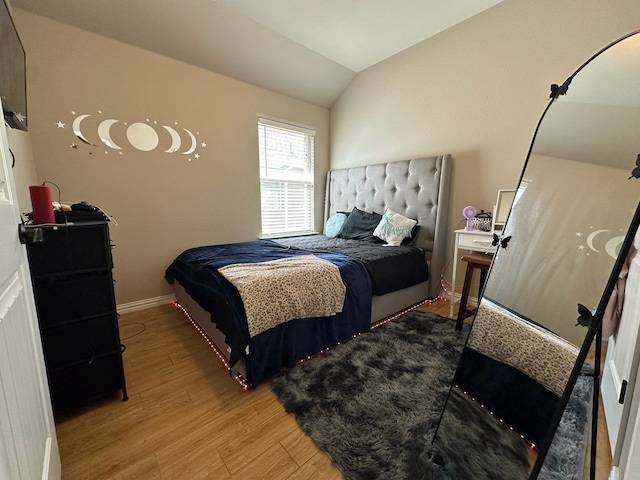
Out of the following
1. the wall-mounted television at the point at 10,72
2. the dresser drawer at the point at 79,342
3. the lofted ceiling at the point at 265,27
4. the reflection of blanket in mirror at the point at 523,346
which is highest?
the lofted ceiling at the point at 265,27

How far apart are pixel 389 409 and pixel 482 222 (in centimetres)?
179

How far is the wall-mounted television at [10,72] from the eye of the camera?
3.76ft

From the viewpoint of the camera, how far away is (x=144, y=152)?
2479 millimetres

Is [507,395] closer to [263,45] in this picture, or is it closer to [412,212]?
[412,212]

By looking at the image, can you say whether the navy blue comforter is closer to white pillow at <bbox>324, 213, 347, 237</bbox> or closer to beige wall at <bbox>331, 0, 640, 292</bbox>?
white pillow at <bbox>324, 213, 347, 237</bbox>

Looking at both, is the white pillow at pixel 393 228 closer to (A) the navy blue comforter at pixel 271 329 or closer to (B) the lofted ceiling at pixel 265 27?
(A) the navy blue comforter at pixel 271 329

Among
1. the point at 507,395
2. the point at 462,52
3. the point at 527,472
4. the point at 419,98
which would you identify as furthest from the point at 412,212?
the point at 527,472

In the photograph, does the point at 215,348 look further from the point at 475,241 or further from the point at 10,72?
the point at 475,241

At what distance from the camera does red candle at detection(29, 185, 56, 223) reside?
1.07m

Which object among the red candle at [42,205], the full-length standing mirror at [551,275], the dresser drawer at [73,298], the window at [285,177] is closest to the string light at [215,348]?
the dresser drawer at [73,298]

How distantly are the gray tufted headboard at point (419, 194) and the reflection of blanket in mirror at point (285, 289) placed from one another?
1.35m

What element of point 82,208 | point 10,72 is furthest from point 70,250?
point 10,72

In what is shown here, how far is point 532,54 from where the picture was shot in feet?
6.82

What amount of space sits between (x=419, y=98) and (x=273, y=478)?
3347mm
